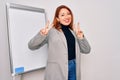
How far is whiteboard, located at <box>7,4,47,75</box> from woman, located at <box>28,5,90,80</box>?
0.46 ft

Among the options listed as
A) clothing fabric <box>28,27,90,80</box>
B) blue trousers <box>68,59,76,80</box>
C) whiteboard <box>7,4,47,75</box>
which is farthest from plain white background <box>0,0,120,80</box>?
clothing fabric <box>28,27,90,80</box>

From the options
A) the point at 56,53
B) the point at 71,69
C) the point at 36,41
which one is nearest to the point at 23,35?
the point at 36,41

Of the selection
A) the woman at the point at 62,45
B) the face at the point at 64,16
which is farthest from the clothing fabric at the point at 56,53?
the face at the point at 64,16

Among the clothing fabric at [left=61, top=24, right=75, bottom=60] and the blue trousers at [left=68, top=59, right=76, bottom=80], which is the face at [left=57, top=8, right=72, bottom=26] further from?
the blue trousers at [left=68, top=59, right=76, bottom=80]

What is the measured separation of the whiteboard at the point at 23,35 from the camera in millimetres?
1824

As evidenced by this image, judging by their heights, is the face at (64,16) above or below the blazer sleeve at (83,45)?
above

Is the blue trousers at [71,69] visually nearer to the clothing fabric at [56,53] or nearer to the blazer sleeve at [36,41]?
the clothing fabric at [56,53]

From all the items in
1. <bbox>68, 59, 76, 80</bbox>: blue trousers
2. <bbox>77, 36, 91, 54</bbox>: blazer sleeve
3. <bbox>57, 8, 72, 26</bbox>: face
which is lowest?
<bbox>68, 59, 76, 80</bbox>: blue trousers

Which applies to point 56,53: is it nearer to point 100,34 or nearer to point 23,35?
point 23,35

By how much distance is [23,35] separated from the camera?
1962 millimetres

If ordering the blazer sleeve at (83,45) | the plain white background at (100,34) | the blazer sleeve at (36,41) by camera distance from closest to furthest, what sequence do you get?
1. the blazer sleeve at (36,41)
2. the blazer sleeve at (83,45)
3. the plain white background at (100,34)

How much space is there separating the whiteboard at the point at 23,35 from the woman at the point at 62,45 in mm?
141

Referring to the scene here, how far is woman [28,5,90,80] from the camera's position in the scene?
5.98 feet

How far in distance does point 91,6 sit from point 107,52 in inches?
23.6
